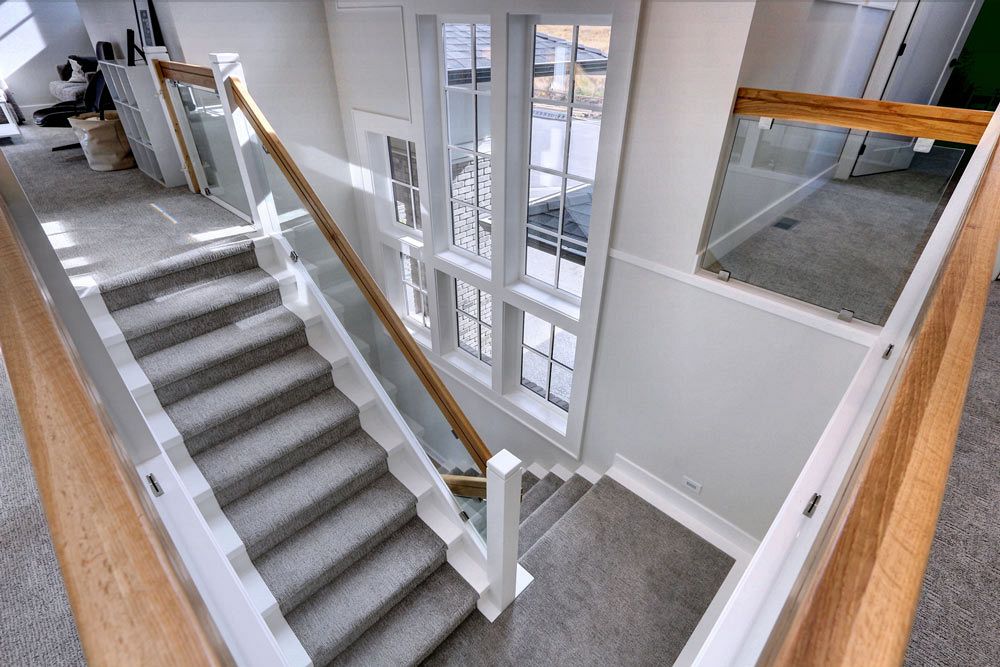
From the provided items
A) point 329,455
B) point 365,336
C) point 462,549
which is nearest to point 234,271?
Result: point 365,336

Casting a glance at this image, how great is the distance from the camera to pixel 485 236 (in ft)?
14.7

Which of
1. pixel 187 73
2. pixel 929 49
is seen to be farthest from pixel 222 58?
pixel 929 49

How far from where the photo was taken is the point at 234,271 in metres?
3.00

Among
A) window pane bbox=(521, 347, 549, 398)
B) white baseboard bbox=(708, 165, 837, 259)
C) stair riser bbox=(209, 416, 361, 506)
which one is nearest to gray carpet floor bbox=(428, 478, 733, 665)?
stair riser bbox=(209, 416, 361, 506)

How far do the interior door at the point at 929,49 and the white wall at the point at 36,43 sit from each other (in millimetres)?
9572

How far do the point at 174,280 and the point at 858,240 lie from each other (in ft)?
11.7

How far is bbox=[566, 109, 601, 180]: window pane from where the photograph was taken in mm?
3229

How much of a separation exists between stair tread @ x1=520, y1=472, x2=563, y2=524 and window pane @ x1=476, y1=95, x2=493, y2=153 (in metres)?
2.78

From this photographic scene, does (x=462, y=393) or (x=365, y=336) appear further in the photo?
(x=462, y=393)

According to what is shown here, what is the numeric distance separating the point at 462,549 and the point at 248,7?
14.5 ft

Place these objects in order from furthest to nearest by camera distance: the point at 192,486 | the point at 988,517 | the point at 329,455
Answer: the point at 329,455
the point at 192,486
the point at 988,517

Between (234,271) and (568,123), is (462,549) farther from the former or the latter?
(568,123)

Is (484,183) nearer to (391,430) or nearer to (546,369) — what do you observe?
(546,369)

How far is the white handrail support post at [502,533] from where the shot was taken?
2100 mm
